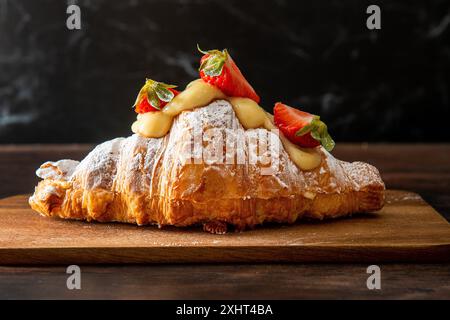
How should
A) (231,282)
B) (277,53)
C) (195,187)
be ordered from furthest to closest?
(277,53), (195,187), (231,282)

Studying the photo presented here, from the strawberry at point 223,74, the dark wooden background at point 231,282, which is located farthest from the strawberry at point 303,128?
the dark wooden background at point 231,282

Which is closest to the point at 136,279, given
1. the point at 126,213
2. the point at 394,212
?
the point at 126,213

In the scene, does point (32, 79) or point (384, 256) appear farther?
point (32, 79)

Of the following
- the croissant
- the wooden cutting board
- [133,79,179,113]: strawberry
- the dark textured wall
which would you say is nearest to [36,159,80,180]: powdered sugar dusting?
the croissant

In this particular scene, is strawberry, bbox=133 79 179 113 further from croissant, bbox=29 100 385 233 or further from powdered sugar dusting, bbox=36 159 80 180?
powdered sugar dusting, bbox=36 159 80 180

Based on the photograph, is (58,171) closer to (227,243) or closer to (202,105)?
(202,105)

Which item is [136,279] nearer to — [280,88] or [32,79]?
[280,88]

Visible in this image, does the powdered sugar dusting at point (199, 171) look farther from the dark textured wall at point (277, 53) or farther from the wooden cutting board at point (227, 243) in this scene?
the dark textured wall at point (277, 53)


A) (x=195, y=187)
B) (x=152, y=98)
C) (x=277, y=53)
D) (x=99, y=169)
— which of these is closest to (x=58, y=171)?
(x=99, y=169)
